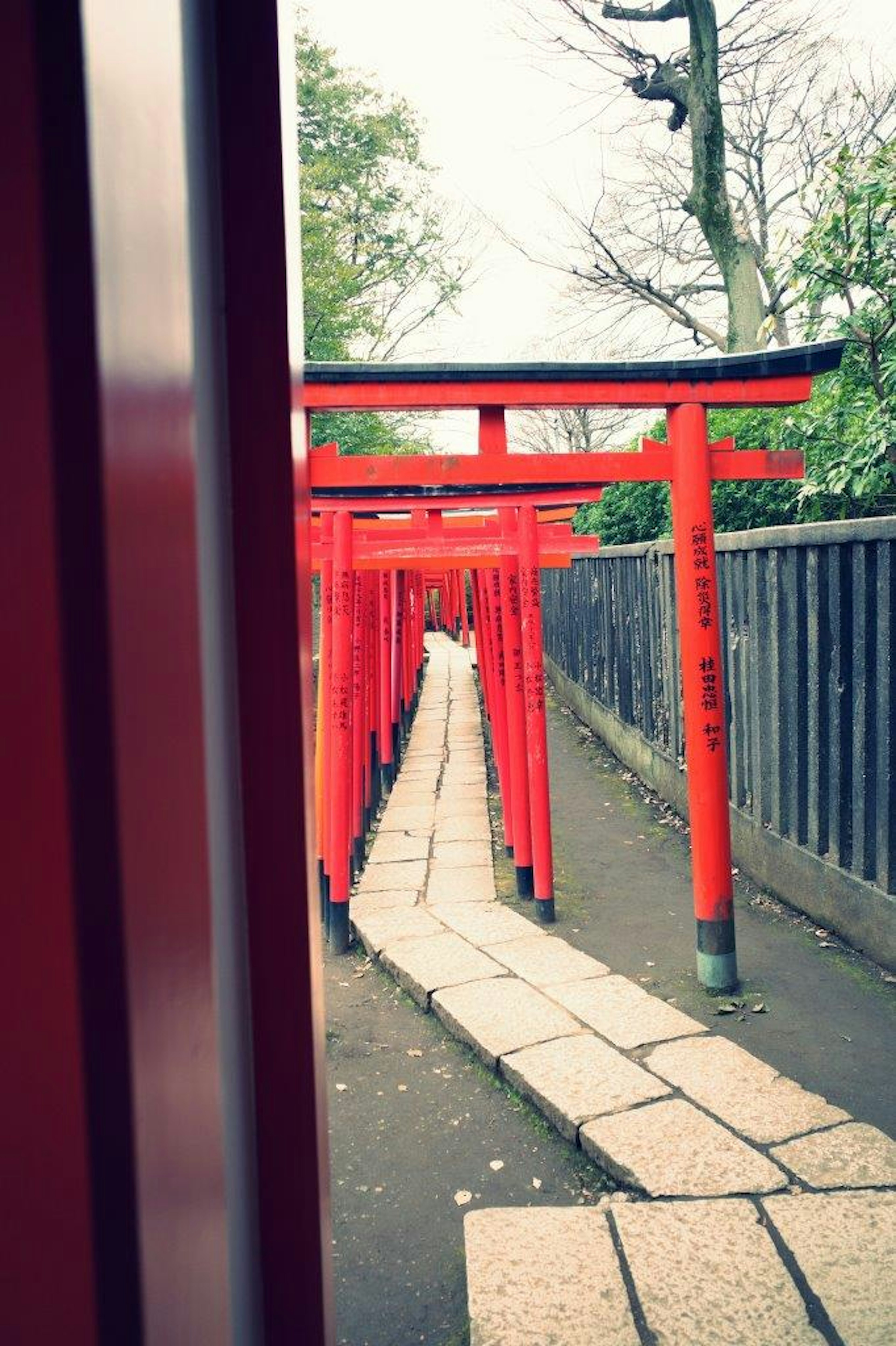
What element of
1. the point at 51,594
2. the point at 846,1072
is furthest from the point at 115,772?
the point at 846,1072

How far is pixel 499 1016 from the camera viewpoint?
3.54 metres

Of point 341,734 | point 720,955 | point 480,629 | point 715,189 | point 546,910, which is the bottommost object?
point 546,910

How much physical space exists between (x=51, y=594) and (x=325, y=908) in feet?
16.1

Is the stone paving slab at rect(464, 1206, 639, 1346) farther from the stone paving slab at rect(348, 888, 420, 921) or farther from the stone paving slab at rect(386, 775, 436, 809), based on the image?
the stone paving slab at rect(386, 775, 436, 809)

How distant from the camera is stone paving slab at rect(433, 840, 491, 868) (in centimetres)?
588

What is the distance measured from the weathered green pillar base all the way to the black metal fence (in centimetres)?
64

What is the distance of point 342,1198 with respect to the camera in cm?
264

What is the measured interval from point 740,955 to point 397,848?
270 centimetres

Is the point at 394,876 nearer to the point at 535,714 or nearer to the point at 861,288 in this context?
the point at 535,714

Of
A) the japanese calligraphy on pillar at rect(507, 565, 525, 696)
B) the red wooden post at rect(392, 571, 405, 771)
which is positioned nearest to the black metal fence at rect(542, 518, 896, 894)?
the japanese calligraphy on pillar at rect(507, 565, 525, 696)

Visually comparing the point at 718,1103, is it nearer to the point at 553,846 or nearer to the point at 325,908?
the point at 325,908

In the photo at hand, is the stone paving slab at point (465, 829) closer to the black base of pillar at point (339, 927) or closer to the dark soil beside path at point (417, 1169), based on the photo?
the black base of pillar at point (339, 927)

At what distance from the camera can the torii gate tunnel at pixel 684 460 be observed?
3.80 m

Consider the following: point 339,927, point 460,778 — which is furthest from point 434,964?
point 460,778
